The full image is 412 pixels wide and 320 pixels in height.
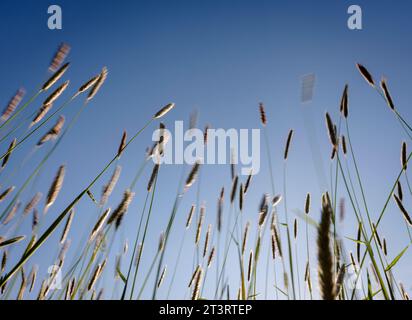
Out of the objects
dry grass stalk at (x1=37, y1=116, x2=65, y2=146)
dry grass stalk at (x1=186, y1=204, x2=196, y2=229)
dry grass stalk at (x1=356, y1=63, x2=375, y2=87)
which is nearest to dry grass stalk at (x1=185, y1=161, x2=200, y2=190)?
dry grass stalk at (x1=186, y1=204, x2=196, y2=229)

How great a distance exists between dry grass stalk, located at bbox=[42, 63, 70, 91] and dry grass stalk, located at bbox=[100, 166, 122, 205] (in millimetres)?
536

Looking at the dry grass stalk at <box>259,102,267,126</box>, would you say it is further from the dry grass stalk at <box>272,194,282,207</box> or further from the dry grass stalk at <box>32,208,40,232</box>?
the dry grass stalk at <box>32,208,40,232</box>

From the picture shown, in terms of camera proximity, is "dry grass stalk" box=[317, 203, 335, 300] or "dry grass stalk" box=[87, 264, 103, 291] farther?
"dry grass stalk" box=[87, 264, 103, 291]

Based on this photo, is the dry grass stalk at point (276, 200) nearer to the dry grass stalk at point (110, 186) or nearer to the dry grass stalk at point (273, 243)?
the dry grass stalk at point (273, 243)

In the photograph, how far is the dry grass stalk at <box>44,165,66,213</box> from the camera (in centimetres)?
144

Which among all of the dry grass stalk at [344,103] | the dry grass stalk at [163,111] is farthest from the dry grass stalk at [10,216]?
the dry grass stalk at [344,103]

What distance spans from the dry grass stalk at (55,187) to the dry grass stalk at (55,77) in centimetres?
41

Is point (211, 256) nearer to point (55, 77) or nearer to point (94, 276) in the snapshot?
point (94, 276)

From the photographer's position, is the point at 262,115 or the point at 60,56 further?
the point at 262,115

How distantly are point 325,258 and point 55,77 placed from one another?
152 centimetres

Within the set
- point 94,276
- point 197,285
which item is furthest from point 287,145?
point 94,276

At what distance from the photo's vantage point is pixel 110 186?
176 cm

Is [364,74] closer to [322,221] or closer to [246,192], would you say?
[246,192]
